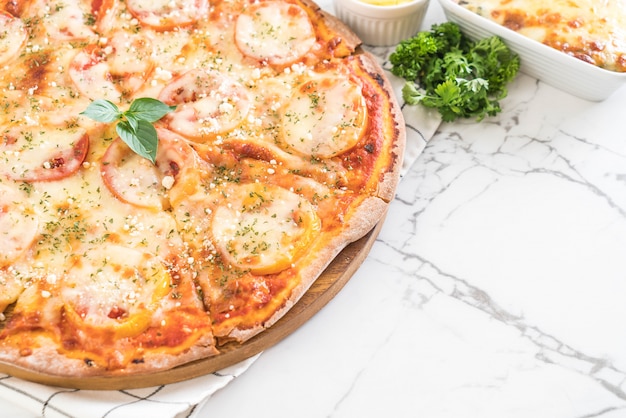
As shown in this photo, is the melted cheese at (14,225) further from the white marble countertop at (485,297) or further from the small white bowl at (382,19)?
the small white bowl at (382,19)

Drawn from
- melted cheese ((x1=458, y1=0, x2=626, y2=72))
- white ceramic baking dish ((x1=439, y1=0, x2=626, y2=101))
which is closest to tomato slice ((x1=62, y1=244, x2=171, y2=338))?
white ceramic baking dish ((x1=439, y1=0, x2=626, y2=101))

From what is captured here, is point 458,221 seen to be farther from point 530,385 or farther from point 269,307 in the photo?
point 269,307

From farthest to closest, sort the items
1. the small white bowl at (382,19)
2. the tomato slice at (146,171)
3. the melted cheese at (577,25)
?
the small white bowl at (382,19) < the melted cheese at (577,25) < the tomato slice at (146,171)

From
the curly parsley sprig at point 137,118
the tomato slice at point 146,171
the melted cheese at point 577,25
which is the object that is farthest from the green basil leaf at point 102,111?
the melted cheese at point 577,25

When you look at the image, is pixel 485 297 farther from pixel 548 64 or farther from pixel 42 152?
pixel 42 152

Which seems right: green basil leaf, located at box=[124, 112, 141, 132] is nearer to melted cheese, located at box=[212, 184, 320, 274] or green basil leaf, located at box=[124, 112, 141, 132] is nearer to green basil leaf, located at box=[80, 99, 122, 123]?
green basil leaf, located at box=[80, 99, 122, 123]

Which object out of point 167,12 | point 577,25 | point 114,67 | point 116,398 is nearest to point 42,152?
point 114,67
